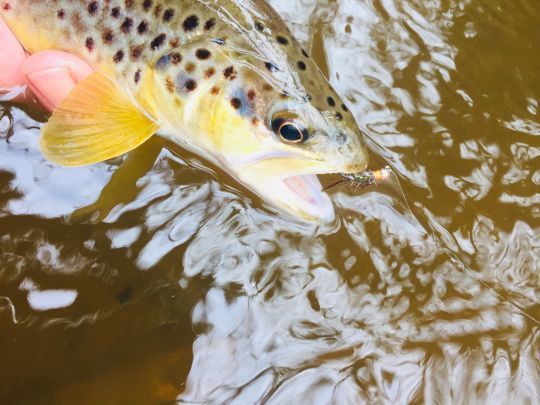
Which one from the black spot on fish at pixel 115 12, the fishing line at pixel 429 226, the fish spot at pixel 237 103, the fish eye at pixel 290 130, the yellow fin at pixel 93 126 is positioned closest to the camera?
the fish eye at pixel 290 130

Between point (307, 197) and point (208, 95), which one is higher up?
point (208, 95)

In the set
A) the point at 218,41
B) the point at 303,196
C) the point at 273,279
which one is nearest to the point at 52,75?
the point at 218,41

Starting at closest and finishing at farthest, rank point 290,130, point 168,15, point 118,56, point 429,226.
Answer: point 290,130, point 168,15, point 118,56, point 429,226

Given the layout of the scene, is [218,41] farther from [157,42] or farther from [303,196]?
[303,196]

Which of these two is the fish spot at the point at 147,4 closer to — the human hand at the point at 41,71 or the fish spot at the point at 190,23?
the fish spot at the point at 190,23

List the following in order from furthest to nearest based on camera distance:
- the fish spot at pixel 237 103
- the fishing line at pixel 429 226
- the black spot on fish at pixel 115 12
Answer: the fishing line at pixel 429 226 → the black spot on fish at pixel 115 12 → the fish spot at pixel 237 103

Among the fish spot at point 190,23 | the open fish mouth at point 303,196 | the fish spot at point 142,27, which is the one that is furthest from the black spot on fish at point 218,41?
the open fish mouth at point 303,196

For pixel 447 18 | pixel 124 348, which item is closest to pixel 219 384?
pixel 124 348
